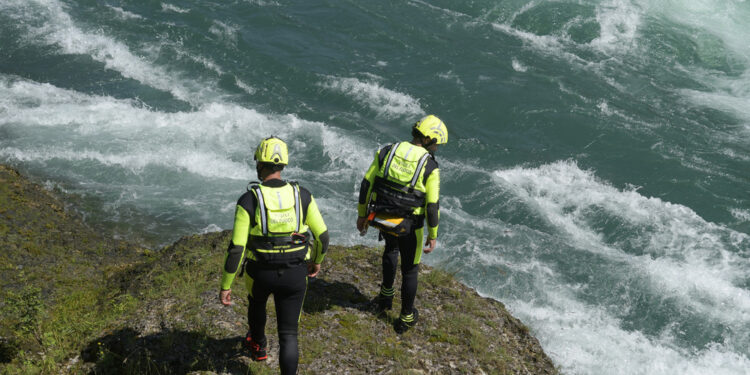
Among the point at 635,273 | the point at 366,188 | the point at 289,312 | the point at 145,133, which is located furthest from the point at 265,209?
the point at 145,133

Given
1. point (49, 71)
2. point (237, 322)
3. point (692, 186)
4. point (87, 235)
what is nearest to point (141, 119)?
point (49, 71)

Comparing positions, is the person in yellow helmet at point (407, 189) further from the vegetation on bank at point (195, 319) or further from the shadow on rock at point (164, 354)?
the shadow on rock at point (164, 354)

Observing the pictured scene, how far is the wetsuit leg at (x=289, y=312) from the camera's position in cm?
520

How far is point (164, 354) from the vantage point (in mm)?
6160

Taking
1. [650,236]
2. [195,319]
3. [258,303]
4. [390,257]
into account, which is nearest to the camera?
[258,303]

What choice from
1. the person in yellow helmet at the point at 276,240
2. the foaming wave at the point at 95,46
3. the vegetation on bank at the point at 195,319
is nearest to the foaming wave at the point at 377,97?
the foaming wave at the point at 95,46

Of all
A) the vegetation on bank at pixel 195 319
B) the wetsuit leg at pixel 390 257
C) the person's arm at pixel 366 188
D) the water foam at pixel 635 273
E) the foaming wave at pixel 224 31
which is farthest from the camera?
the foaming wave at pixel 224 31

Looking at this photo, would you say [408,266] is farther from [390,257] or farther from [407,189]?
[407,189]

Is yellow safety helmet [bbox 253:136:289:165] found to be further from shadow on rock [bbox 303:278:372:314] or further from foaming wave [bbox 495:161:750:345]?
foaming wave [bbox 495:161:750:345]

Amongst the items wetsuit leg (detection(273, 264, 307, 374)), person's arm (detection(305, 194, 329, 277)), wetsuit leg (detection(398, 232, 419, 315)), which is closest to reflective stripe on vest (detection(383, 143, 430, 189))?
wetsuit leg (detection(398, 232, 419, 315))

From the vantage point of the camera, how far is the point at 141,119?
15555mm

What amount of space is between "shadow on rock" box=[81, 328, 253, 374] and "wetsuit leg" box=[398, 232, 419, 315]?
1.98 m

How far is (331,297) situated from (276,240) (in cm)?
282

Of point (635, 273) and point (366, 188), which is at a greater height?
point (366, 188)
